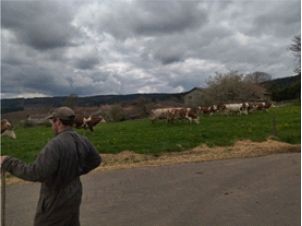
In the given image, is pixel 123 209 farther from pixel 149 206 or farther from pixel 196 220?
pixel 196 220

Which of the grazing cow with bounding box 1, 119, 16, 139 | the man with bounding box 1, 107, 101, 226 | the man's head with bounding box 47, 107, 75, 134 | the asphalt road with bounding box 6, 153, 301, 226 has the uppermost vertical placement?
the man's head with bounding box 47, 107, 75, 134

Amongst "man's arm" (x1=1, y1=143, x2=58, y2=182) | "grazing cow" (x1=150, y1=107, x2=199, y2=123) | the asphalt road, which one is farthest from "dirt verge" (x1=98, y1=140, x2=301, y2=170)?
"grazing cow" (x1=150, y1=107, x2=199, y2=123)

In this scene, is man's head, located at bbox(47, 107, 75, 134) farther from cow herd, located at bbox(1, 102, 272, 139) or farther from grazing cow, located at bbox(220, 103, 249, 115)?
grazing cow, located at bbox(220, 103, 249, 115)

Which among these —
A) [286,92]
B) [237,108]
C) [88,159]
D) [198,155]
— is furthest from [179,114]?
[286,92]

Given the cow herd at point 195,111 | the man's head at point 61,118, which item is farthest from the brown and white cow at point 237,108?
the man's head at point 61,118

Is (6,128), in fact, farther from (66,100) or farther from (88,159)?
(66,100)

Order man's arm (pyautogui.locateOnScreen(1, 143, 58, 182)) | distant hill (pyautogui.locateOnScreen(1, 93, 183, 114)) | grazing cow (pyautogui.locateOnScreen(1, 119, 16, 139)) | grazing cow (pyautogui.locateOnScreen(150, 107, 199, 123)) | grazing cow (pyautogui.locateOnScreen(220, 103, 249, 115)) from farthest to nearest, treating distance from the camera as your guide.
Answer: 1. distant hill (pyautogui.locateOnScreen(1, 93, 183, 114))
2. grazing cow (pyautogui.locateOnScreen(220, 103, 249, 115))
3. grazing cow (pyautogui.locateOnScreen(150, 107, 199, 123))
4. grazing cow (pyautogui.locateOnScreen(1, 119, 16, 139))
5. man's arm (pyautogui.locateOnScreen(1, 143, 58, 182))

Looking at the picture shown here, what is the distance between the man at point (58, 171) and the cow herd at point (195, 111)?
83.2ft

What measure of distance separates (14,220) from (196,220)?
9.95 ft

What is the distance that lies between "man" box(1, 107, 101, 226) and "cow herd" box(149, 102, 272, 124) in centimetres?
2537

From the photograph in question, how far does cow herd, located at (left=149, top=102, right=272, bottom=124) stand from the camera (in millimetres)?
30998

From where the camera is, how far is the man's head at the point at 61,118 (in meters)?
4.59

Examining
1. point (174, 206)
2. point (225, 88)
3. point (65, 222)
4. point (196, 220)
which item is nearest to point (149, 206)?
point (174, 206)

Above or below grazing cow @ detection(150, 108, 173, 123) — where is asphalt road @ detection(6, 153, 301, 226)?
below
